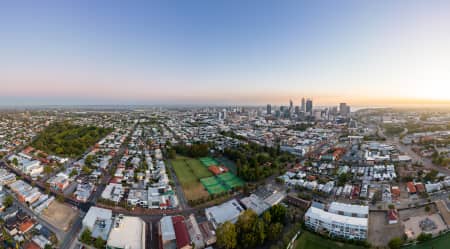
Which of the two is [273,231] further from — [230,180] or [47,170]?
[47,170]

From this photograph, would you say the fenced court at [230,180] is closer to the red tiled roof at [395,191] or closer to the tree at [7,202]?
the red tiled roof at [395,191]

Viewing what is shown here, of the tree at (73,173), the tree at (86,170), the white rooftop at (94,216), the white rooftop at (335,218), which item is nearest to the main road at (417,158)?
the white rooftop at (335,218)

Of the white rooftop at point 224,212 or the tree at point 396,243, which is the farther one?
the white rooftop at point 224,212

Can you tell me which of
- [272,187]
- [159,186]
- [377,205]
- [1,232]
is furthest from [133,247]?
[377,205]

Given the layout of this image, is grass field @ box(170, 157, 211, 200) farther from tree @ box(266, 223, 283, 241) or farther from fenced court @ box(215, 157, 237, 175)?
tree @ box(266, 223, 283, 241)

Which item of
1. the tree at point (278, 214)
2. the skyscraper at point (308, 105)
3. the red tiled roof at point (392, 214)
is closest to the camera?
the tree at point (278, 214)

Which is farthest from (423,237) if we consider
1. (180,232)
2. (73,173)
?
(73,173)

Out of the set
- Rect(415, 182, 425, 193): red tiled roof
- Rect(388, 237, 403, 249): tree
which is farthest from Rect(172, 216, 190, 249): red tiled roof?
Rect(415, 182, 425, 193): red tiled roof
